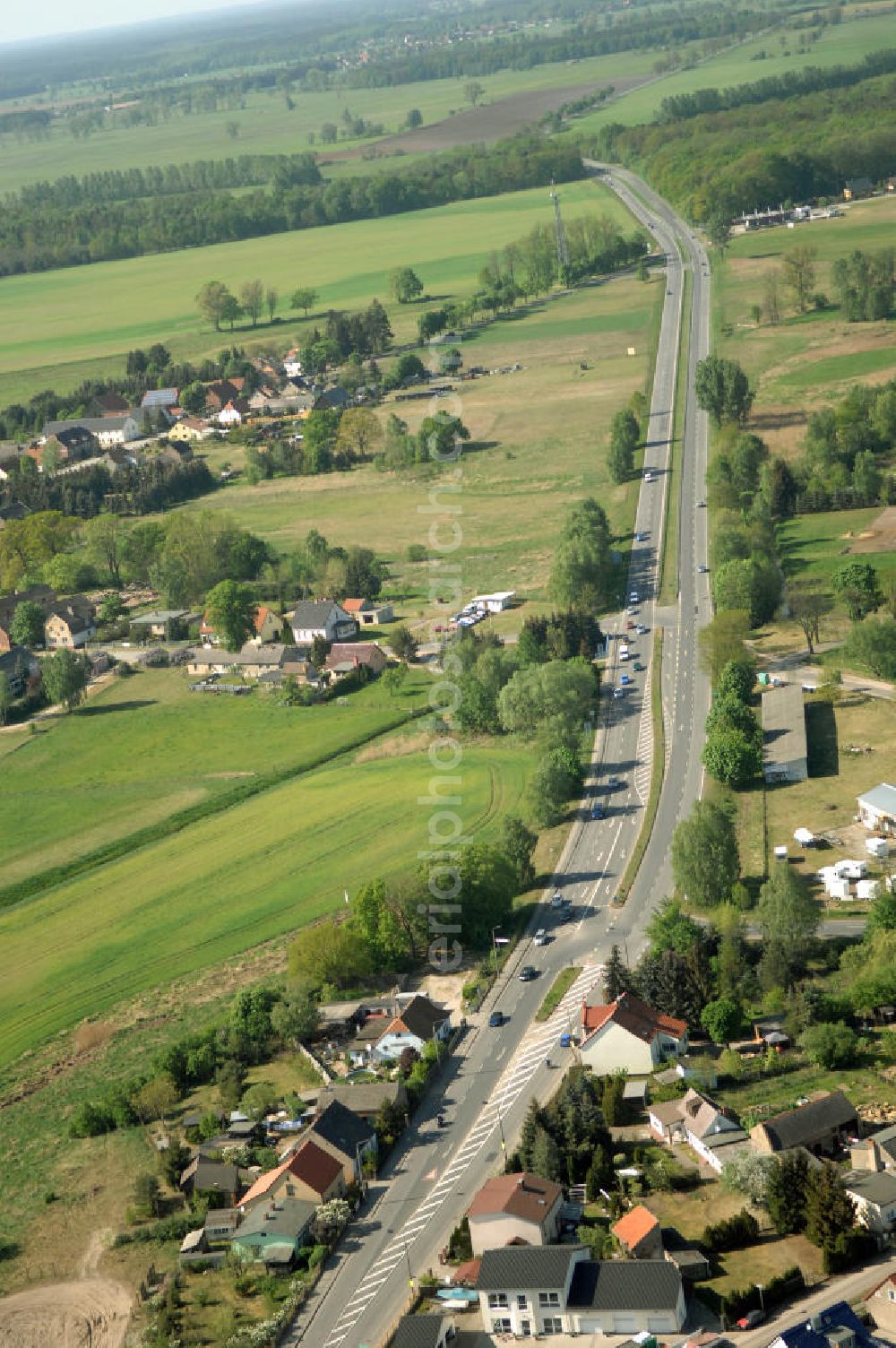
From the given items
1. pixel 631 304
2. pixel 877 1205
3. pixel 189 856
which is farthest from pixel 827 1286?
pixel 631 304

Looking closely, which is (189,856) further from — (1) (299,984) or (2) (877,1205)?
(2) (877,1205)

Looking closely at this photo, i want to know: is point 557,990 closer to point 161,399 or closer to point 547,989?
point 547,989

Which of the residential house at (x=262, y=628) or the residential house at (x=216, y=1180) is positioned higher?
the residential house at (x=216, y=1180)

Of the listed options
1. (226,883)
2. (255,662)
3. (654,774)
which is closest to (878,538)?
(654,774)

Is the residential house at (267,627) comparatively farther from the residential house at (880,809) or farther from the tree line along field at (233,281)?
the tree line along field at (233,281)

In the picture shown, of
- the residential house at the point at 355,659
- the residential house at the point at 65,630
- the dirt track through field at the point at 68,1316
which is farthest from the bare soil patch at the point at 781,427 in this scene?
the dirt track through field at the point at 68,1316
